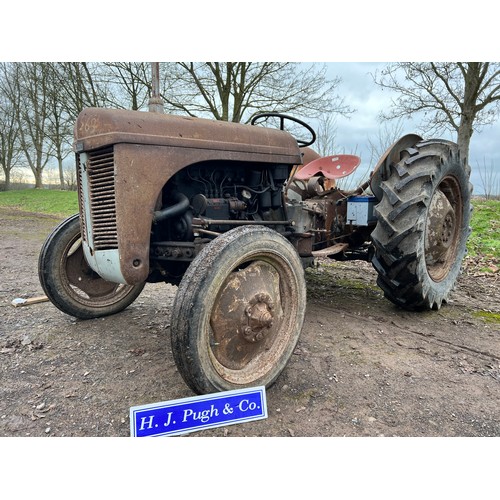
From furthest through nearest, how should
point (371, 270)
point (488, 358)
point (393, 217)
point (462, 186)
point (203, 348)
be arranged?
1. point (371, 270)
2. point (462, 186)
3. point (393, 217)
4. point (488, 358)
5. point (203, 348)

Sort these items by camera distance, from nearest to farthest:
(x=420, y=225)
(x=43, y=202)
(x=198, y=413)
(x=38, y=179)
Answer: (x=198, y=413) → (x=420, y=225) → (x=43, y=202) → (x=38, y=179)

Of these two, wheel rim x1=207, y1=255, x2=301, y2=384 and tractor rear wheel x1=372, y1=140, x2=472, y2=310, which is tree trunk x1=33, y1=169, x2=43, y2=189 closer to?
tractor rear wheel x1=372, y1=140, x2=472, y2=310

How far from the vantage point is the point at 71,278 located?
3.69 metres

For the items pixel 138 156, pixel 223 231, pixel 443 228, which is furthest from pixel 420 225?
pixel 138 156

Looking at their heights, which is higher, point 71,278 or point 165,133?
point 165,133

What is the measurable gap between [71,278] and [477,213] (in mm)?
8481

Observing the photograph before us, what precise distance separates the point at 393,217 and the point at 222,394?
212 cm

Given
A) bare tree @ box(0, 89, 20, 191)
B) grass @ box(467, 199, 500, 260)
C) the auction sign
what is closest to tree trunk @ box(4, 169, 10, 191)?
bare tree @ box(0, 89, 20, 191)

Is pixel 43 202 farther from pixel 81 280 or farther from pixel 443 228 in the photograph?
pixel 443 228

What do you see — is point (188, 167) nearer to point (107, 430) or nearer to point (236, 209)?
point (236, 209)

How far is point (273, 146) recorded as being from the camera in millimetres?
3170

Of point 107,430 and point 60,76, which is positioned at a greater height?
point 60,76

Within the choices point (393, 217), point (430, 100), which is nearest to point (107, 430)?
point (393, 217)

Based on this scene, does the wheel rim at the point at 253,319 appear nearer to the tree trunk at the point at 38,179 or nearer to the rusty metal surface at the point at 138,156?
the rusty metal surface at the point at 138,156
